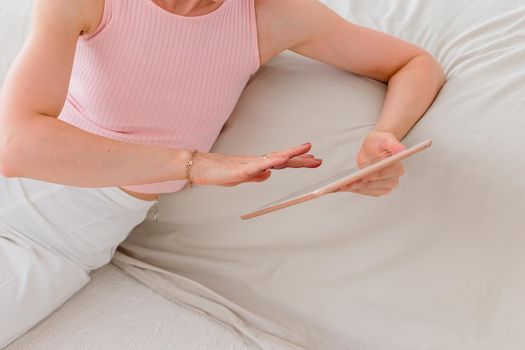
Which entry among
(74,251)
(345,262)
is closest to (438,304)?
(345,262)

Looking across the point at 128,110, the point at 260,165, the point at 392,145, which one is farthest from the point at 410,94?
the point at 128,110

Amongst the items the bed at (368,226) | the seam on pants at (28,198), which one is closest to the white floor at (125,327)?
the bed at (368,226)

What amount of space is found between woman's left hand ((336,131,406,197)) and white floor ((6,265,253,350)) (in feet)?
1.25

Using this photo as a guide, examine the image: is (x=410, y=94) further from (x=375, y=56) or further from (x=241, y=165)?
(x=241, y=165)

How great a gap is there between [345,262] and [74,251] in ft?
1.71

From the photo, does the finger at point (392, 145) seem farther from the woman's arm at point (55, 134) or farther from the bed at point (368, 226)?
the woman's arm at point (55, 134)

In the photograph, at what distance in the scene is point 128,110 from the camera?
1063mm

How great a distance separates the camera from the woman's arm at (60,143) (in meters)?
0.86

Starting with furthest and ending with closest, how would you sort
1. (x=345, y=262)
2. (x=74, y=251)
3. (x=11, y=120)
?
(x=74, y=251) → (x=345, y=262) → (x=11, y=120)

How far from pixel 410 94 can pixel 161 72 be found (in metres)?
0.43

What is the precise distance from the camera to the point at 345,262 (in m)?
1.08

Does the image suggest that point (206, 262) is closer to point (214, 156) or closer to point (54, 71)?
point (214, 156)

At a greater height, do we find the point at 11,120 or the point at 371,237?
the point at 11,120

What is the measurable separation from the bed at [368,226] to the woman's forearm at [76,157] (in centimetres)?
27
